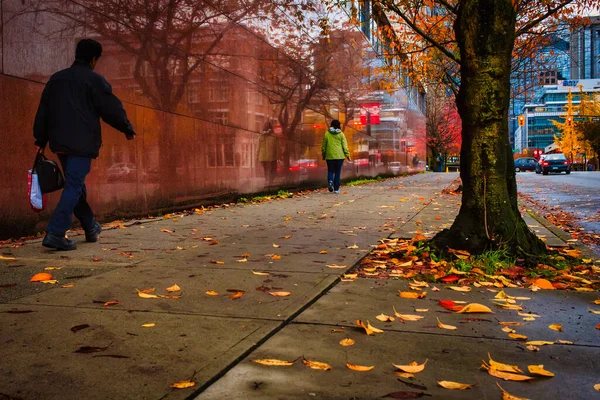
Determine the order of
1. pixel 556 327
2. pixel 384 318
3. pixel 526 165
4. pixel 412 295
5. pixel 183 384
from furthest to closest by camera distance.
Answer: pixel 526 165
pixel 412 295
pixel 384 318
pixel 556 327
pixel 183 384

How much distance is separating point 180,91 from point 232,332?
7656 millimetres

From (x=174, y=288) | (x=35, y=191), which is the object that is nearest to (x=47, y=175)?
(x=35, y=191)

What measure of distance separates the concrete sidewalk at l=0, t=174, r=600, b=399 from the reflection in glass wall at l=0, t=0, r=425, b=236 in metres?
2.16

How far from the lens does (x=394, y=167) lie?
39.2 meters

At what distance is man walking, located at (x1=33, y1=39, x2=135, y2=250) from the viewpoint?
5410 mm

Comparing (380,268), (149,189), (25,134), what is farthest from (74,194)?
(149,189)

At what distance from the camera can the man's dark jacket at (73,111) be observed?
542 centimetres

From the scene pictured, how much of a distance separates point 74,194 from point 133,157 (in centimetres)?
319

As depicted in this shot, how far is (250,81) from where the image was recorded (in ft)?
43.8

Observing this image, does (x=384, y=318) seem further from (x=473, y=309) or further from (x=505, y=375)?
(x=505, y=375)

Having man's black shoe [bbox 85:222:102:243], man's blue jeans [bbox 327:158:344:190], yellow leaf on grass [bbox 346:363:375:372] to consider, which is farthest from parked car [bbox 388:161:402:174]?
yellow leaf on grass [bbox 346:363:375:372]

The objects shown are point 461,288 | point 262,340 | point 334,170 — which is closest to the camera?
point 262,340

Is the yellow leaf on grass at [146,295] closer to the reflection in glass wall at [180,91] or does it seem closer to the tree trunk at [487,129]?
the tree trunk at [487,129]

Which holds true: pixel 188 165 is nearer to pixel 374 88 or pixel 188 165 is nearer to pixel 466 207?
pixel 466 207
